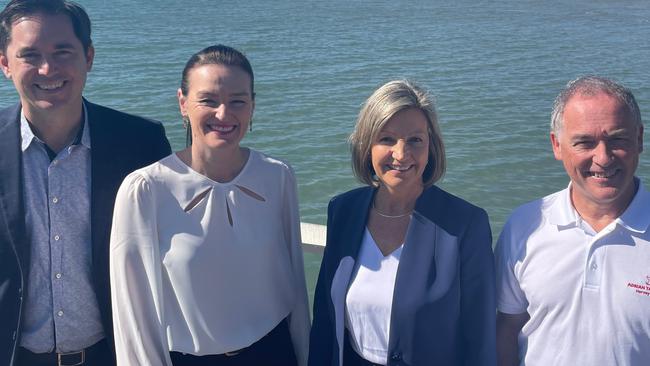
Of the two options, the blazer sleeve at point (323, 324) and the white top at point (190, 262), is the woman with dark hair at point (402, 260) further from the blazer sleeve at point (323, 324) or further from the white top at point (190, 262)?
the white top at point (190, 262)

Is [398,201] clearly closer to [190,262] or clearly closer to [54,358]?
[190,262]


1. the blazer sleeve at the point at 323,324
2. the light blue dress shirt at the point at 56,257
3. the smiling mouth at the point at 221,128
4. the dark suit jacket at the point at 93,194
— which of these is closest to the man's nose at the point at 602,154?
the blazer sleeve at the point at 323,324

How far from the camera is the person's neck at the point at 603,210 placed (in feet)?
9.11

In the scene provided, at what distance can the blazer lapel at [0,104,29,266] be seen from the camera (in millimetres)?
2934

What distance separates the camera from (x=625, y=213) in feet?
9.02

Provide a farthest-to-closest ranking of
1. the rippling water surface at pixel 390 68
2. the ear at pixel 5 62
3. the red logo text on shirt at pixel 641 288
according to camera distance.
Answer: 1. the rippling water surface at pixel 390 68
2. the ear at pixel 5 62
3. the red logo text on shirt at pixel 641 288

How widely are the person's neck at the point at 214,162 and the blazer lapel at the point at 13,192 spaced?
62 centimetres

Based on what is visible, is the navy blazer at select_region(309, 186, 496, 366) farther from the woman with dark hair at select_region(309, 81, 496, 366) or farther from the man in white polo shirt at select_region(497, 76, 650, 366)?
the man in white polo shirt at select_region(497, 76, 650, 366)

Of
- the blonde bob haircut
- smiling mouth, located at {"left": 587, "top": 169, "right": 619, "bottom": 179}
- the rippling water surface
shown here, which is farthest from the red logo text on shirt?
the rippling water surface

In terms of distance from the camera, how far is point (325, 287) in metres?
3.01

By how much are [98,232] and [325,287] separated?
35.8 inches

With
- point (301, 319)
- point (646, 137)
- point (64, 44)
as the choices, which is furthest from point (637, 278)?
point (646, 137)

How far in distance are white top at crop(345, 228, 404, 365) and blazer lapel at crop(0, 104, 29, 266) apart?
1.25m

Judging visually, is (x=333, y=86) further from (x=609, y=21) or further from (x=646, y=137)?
(x=609, y=21)
